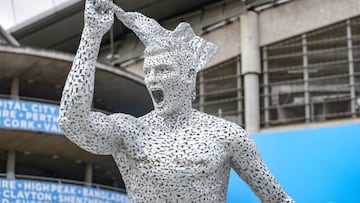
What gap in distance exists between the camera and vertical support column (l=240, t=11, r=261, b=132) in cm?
3831

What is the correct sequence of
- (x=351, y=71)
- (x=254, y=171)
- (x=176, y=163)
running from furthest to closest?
(x=351, y=71)
(x=254, y=171)
(x=176, y=163)

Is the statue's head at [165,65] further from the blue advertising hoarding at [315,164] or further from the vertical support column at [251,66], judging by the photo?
the vertical support column at [251,66]

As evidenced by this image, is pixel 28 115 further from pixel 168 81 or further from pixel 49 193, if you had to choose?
pixel 168 81

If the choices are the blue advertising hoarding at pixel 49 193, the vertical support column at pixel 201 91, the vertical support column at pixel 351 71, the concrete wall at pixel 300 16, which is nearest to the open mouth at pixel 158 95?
the blue advertising hoarding at pixel 49 193

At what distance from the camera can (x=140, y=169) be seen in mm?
6848

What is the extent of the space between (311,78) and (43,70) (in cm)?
1186

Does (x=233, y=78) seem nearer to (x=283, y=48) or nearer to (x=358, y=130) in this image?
(x=283, y=48)

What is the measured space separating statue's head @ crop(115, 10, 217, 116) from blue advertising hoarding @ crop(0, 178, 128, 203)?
2205cm

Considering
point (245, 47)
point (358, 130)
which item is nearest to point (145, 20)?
point (358, 130)

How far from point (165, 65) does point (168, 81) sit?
0.13 metres

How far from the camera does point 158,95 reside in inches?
279

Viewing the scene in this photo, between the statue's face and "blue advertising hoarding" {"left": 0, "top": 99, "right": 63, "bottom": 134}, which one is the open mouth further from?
"blue advertising hoarding" {"left": 0, "top": 99, "right": 63, "bottom": 134}

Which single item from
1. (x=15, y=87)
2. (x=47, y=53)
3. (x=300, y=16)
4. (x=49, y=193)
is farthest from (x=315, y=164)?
(x=300, y=16)

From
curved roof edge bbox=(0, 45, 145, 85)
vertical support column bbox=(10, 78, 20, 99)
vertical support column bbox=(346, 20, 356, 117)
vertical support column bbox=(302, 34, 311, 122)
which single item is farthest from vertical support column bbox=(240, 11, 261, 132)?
vertical support column bbox=(10, 78, 20, 99)
